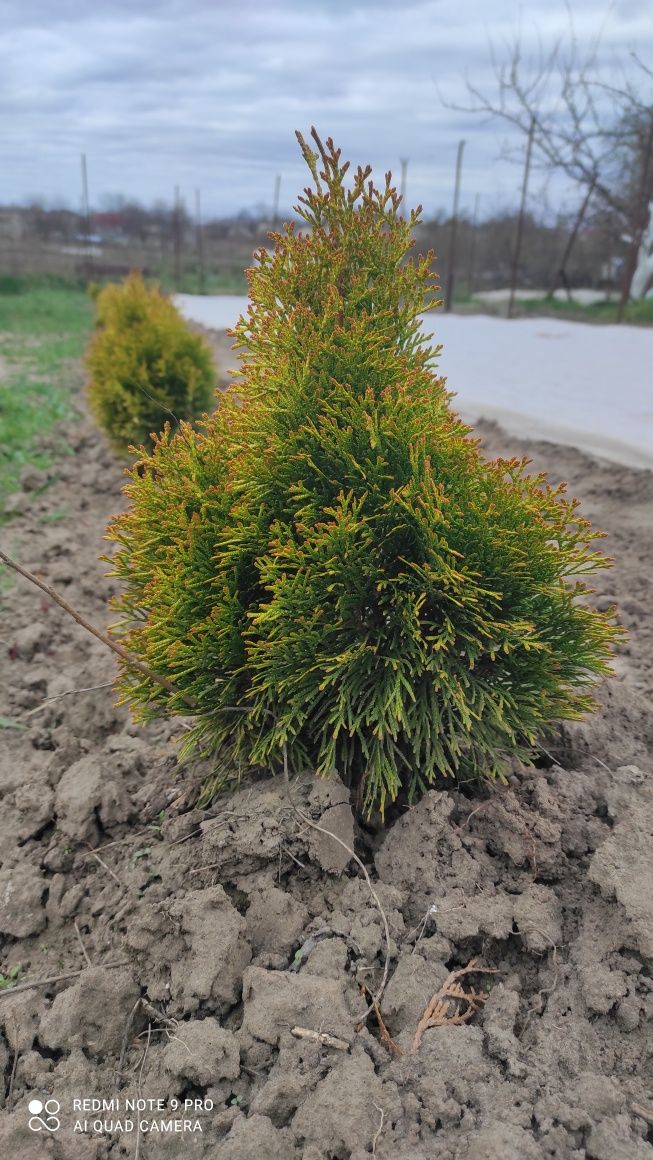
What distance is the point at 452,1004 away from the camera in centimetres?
212

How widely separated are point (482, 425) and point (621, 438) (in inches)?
73.7

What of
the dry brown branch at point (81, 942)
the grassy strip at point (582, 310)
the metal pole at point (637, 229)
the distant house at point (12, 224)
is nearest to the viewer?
the dry brown branch at point (81, 942)

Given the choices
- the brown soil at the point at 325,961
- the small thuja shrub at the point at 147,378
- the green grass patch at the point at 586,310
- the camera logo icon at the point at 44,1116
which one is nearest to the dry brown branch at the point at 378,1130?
the brown soil at the point at 325,961

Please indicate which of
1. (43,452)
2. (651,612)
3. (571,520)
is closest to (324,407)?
(571,520)

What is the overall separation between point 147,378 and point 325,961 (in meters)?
6.57

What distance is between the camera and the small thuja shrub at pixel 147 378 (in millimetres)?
7875

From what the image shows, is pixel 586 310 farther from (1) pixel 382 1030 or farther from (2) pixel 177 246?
(1) pixel 382 1030

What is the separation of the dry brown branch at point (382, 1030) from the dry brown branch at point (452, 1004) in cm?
4

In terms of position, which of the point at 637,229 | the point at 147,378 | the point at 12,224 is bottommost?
the point at 147,378

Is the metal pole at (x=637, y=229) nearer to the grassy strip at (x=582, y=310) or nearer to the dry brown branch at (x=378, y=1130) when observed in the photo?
the grassy strip at (x=582, y=310)

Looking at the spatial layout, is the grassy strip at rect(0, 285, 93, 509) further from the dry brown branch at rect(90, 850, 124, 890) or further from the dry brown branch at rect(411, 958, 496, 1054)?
the dry brown branch at rect(411, 958, 496, 1054)

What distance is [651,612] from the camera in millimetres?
4457

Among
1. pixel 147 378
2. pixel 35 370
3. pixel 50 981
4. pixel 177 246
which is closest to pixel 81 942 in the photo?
pixel 50 981

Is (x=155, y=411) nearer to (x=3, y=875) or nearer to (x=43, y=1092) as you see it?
(x=3, y=875)
